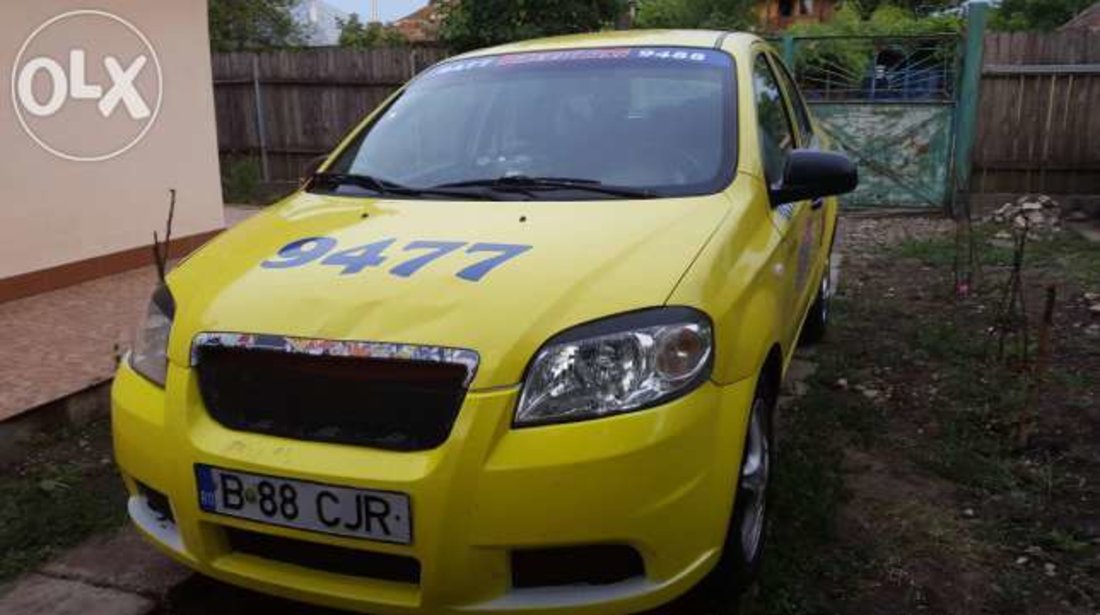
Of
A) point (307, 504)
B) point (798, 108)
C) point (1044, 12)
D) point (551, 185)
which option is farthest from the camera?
point (1044, 12)

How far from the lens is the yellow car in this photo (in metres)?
2.14

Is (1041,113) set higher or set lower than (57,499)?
higher

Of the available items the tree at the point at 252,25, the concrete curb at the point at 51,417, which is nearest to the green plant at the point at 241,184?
the tree at the point at 252,25

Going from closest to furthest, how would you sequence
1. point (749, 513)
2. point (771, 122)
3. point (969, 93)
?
point (749, 513)
point (771, 122)
point (969, 93)

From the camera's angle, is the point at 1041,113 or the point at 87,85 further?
the point at 1041,113

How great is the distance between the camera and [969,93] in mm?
9750

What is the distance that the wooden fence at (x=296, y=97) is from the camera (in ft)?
39.1

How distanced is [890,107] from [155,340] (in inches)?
358

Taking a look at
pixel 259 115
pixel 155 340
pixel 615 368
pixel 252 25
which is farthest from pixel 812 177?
pixel 252 25

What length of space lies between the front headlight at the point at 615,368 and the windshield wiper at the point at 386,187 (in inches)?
38.3

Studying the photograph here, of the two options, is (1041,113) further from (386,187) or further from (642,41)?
(386,187)

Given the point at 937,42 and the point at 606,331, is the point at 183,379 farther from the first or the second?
the point at 937,42

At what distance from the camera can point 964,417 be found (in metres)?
4.29

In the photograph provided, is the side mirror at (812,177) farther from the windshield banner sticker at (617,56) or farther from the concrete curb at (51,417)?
the concrete curb at (51,417)
